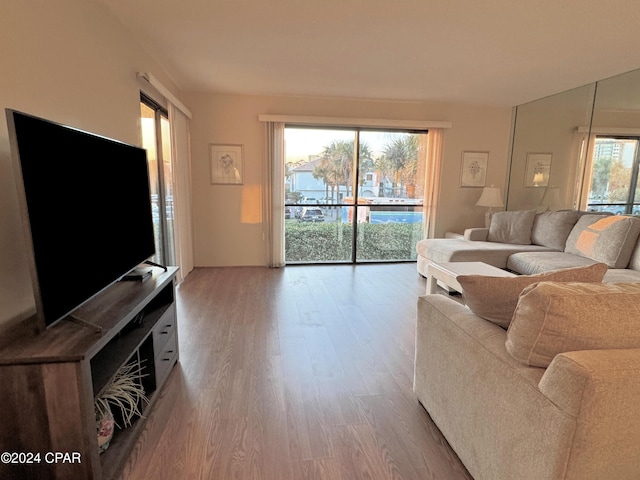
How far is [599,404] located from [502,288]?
51 cm

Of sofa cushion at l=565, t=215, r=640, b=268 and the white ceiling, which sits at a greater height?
the white ceiling

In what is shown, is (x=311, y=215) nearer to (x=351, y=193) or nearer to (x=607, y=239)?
(x=351, y=193)

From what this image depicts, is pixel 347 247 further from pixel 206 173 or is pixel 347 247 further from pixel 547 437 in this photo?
pixel 547 437

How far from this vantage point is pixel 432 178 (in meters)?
5.26

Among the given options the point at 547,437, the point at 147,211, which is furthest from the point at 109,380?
the point at 547,437

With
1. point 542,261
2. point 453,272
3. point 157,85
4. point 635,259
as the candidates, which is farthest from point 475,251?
point 157,85

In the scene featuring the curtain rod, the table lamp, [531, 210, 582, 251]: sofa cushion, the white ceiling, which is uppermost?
the white ceiling

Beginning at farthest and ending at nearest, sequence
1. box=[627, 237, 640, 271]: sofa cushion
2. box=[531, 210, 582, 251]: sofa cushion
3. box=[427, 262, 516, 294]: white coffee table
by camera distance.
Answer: box=[531, 210, 582, 251]: sofa cushion < box=[627, 237, 640, 271]: sofa cushion < box=[427, 262, 516, 294]: white coffee table

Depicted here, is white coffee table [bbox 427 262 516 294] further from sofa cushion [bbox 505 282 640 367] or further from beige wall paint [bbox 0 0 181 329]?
beige wall paint [bbox 0 0 181 329]

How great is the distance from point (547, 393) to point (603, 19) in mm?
2791

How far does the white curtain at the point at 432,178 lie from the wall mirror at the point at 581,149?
1.19 m

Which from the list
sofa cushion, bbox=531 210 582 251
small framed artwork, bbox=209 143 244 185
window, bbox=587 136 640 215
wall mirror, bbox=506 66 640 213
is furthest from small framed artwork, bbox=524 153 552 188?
small framed artwork, bbox=209 143 244 185

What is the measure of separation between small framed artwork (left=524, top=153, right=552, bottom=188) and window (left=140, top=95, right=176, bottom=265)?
4.87 metres

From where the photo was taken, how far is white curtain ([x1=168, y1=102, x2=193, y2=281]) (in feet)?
12.8
